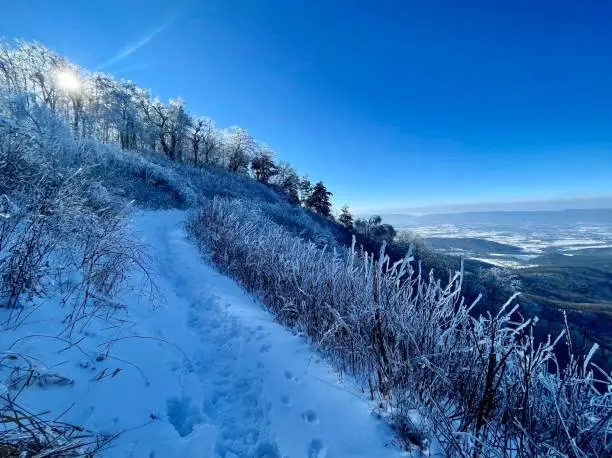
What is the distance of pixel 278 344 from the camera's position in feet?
14.1

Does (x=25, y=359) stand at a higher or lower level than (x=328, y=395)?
higher

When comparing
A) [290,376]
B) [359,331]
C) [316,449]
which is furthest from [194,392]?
[359,331]

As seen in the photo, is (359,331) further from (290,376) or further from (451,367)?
(290,376)

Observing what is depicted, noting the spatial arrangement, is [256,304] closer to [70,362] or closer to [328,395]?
[328,395]

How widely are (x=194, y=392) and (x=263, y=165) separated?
65.5 meters

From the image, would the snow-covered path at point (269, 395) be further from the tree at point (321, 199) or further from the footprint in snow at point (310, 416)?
the tree at point (321, 199)

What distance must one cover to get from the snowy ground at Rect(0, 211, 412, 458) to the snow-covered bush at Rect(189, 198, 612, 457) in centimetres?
34

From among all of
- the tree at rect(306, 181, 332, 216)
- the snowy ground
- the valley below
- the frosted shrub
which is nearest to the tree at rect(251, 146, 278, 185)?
the tree at rect(306, 181, 332, 216)

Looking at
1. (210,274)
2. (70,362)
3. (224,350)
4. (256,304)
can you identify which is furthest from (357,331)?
(210,274)

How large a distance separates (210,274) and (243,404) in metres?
5.11

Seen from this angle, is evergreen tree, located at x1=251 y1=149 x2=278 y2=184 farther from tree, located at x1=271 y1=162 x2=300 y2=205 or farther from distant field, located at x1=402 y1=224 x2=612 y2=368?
distant field, located at x1=402 y1=224 x2=612 y2=368

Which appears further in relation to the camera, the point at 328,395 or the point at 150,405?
the point at 328,395

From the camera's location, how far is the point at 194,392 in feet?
10.00

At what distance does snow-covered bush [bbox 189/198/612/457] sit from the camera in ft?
5.75
